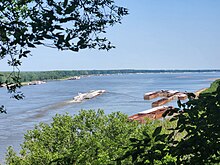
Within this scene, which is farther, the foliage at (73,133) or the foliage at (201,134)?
the foliage at (73,133)

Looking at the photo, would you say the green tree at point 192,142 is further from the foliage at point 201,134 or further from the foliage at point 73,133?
the foliage at point 73,133

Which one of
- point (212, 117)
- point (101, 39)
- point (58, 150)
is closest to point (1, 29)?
point (101, 39)

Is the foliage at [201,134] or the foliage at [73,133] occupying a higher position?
the foliage at [201,134]

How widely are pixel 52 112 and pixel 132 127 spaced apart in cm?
1854

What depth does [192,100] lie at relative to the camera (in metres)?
1.86

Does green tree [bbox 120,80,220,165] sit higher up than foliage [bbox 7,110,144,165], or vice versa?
green tree [bbox 120,80,220,165]

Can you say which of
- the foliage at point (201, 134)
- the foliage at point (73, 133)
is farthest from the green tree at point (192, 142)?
the foliage at point (73, 133)

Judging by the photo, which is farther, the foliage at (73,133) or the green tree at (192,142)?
the foliage at (73,133)

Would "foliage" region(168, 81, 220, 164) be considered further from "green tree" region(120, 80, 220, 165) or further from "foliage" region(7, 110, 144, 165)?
"foliage" region(7, 110, 144, 165)

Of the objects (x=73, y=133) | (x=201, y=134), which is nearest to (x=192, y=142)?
(x=201, y=134)

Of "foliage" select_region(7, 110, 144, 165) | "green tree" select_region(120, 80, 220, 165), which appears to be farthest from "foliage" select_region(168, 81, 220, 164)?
"foliage" select_region(7, 110, 144, 165)

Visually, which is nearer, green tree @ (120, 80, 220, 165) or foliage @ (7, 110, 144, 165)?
green tree @ (120, 80, 220, 165)

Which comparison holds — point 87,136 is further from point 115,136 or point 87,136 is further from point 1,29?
point 1,29

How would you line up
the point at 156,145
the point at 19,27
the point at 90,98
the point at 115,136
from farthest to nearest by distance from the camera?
the point at 90,98 → the point at 115,136 → the point at 156,145 → the point at 19,27
